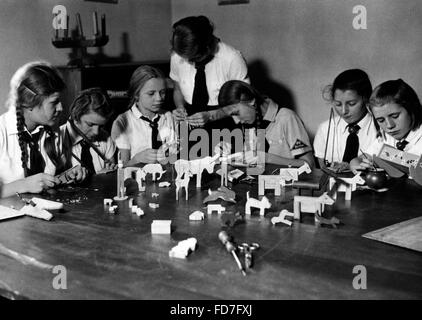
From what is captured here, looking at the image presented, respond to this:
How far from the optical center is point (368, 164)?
8.59ft

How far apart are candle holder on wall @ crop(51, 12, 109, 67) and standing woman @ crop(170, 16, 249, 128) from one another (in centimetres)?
61

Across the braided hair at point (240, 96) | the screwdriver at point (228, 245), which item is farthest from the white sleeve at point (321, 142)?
the screwdriver at point (228, 245)

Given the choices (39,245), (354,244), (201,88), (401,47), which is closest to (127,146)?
(201,88)

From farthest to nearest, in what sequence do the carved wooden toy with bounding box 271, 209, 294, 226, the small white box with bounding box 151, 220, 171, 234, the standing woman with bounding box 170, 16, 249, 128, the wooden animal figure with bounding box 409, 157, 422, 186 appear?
the standing woman with bounding box 170, 16, 249, 128, the wooden animal figure with bounding box 409, 157, 422, 186, the carved wooden toy with bounding box 271, 209, 294, 226, the small white box with bounding box 151, 220, 171, 234

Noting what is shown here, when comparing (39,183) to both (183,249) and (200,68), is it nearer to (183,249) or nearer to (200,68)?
(183,249)

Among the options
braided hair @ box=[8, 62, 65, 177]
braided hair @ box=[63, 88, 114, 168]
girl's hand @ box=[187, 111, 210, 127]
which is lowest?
girl's hand @ box=[187, 111, 210, 127]

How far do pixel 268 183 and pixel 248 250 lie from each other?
764 millimetres

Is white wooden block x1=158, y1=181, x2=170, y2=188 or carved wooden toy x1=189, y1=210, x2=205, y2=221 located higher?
carved wooden toy x1=189, y1=210, x2=205, y2=221

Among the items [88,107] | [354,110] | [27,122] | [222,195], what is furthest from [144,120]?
[222,195]

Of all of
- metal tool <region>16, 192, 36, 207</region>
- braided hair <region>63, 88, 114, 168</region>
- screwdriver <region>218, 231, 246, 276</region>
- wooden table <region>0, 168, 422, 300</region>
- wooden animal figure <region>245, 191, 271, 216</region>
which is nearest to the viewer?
wooden table <region>0, 168, 422, 300</region>

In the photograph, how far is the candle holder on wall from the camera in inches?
151

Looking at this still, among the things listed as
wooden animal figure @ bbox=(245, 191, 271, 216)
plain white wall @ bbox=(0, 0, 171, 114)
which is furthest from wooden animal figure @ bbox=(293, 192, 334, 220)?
plain white wall @ bbox=(0, 0, 171, 114)

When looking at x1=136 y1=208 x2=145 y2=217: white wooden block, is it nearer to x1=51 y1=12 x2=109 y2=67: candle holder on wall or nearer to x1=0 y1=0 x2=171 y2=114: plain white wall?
x1=0 y1=0 x2=171 y2=114: plain white wall

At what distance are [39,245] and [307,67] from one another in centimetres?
364
